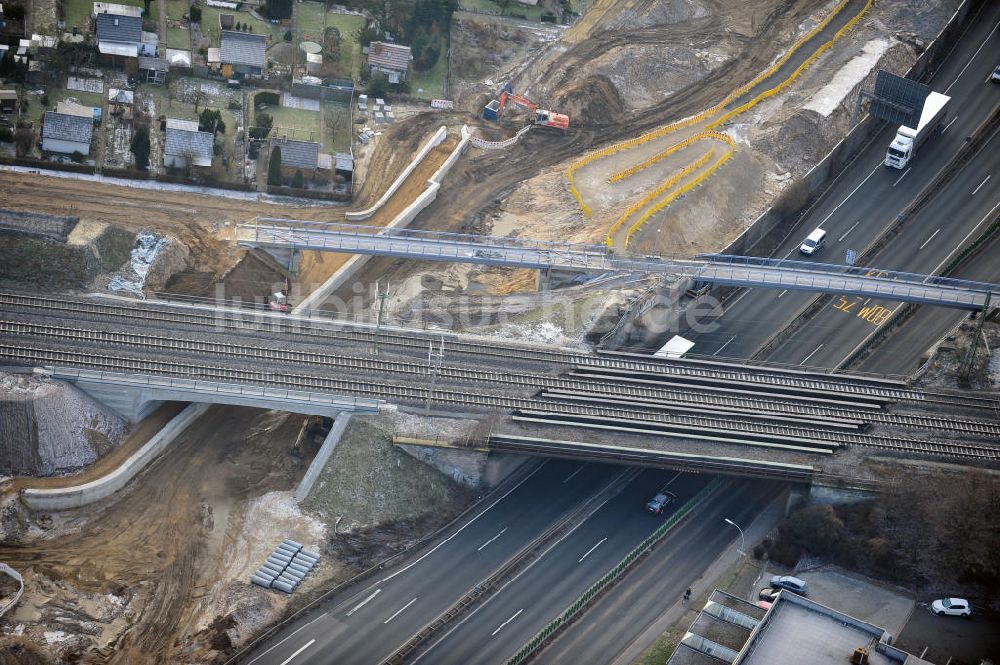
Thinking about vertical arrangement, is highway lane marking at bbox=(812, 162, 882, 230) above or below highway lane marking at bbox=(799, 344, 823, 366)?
above

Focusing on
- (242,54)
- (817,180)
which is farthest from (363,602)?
(817,180)

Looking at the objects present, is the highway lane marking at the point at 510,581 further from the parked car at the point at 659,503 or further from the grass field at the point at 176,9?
the grass field at the point at 176,9

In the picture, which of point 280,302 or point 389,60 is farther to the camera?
point 389,60

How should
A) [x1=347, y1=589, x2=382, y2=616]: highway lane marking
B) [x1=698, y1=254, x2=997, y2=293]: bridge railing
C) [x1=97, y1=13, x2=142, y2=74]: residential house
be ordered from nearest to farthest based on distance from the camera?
[x1=347, y1=589, x2=382, y2=616]: highway lane marking
[x1=698, y1=254, x2=997, y2=293]: bridge railing
[x1=97, y1=13, x2=142, y2=74]: residential house

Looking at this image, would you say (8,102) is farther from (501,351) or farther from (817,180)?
(817,180)

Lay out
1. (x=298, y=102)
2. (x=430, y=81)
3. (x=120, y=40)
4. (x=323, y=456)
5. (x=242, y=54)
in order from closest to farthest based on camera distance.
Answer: (x=323, y=456)
(x=120, y=40)
(x=298, y=102)
(x=242, y=54)
(x=430, y=81)

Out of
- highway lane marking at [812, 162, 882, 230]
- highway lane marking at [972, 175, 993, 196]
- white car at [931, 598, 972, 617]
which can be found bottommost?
white car at [931, 598, 972, 617]

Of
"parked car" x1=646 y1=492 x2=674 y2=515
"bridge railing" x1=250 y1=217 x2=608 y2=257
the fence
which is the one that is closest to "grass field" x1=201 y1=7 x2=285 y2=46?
"bridge railing" x1=250 y1=217 x2=608 y2=257

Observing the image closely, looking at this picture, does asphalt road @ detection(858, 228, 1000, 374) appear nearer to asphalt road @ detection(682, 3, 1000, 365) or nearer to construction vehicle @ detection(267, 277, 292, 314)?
asphalt road @ detection(682, 3, 1000, 365)
